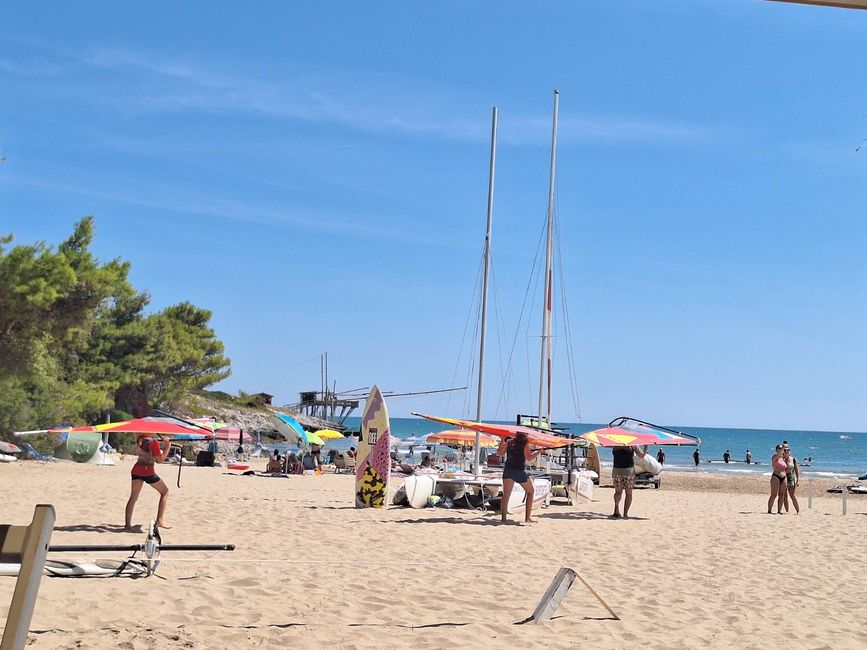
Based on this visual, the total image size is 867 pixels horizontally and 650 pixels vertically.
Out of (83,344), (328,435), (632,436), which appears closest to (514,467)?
(632,436)

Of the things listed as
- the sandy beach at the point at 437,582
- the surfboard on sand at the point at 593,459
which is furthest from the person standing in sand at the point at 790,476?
the surfboard on sand at the point at 593,459

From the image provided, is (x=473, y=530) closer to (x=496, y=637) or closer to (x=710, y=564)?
(x=710, y=564)

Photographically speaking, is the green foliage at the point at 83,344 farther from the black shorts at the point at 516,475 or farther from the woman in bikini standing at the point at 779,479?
the woman in bikini standing at the point at 779,479

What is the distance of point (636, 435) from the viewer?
14633mm

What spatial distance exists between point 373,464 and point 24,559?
38.8ft

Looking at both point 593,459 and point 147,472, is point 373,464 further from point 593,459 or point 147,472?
point 593,459

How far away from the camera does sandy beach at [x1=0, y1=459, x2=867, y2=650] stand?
580 centimetres

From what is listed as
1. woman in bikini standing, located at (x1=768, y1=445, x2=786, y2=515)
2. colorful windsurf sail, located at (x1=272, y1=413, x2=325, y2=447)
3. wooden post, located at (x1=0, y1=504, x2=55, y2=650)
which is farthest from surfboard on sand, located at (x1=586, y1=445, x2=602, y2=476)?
wooden post, located at (x1=0, y1=504, x2=55, y2=650)

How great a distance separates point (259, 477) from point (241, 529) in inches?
537

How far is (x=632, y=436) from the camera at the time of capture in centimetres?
1455

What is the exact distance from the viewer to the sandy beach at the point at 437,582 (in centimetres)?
580

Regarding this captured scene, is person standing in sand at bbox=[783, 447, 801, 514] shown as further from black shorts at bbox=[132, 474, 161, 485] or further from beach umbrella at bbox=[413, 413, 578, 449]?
black shorts at bbox=[132, 474, 161, 485]

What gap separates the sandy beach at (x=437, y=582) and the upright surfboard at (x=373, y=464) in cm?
32

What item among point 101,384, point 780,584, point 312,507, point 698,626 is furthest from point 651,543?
point 101,384
